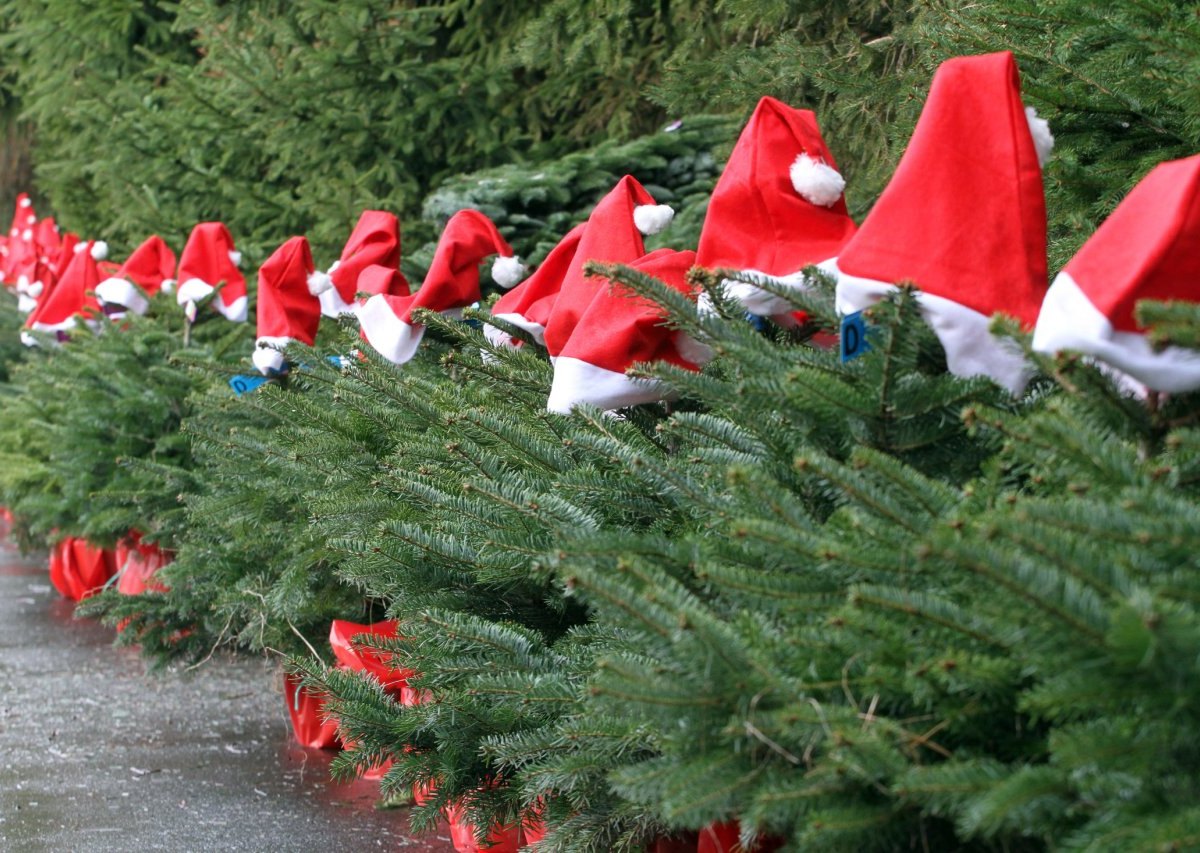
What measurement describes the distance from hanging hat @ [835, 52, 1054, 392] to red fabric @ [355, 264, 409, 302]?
10.1ft

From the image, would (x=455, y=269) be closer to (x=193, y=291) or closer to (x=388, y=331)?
(x=388, y=331)

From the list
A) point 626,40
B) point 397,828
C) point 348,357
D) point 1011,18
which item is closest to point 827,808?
point 1011,18

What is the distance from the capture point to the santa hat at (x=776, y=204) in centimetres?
320

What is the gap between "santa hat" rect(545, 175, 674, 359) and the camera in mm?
3633

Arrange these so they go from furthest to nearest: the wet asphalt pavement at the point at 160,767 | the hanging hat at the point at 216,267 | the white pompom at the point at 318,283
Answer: the hanging hat at the point at 216,267, the white pompom at the point at 318,283, the wet asphalt pavement at the point at 160,767

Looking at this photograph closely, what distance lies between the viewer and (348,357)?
13.4ft

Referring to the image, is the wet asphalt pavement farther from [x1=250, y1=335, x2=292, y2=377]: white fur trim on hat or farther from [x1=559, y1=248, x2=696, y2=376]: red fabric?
[x1=559, y1=248, x2=696, y2=376]: red fabric

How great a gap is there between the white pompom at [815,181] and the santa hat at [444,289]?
1.89m

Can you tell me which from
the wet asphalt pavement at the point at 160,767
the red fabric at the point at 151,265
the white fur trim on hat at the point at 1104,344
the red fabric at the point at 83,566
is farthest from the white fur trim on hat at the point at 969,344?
the red fabric at the point at 151,265

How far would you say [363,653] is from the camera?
374 cm

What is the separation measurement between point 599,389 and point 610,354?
0.09 metres

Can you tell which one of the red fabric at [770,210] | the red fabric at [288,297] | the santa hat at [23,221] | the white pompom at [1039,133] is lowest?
the santa hat at [23,221]

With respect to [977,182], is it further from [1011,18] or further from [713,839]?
[713,839]

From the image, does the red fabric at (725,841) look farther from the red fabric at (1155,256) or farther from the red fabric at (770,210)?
the red fabric at (770,210)
